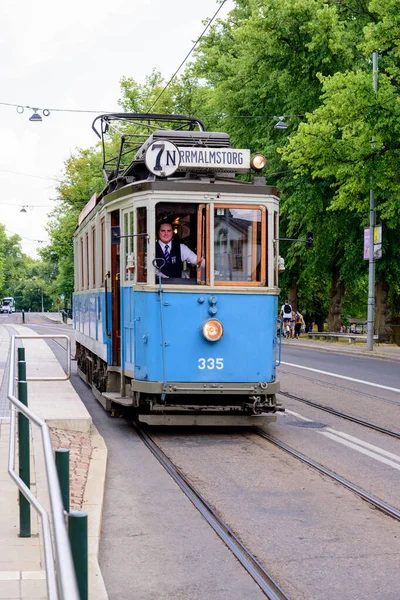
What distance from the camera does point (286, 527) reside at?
6.75m

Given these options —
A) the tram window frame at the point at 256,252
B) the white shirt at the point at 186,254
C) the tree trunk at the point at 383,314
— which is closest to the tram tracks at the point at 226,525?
the tram window frame at the point at 256,252

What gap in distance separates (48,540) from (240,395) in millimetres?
7489

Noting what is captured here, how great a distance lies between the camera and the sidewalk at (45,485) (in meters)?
4.94

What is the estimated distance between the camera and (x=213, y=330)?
34.9 feet

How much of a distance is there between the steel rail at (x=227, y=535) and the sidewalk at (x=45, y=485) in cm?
68

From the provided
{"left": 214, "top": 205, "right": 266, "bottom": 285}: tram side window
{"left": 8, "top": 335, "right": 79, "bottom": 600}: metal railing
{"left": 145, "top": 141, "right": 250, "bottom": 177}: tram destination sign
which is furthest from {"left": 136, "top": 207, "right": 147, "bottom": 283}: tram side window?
{"left": 8, "top": 335, "right": 79, "bottom": 600}: metal railing

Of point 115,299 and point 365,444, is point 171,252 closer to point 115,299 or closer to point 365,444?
point 115,299

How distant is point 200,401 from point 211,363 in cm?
76

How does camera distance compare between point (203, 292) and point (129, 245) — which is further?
point (129, 245)

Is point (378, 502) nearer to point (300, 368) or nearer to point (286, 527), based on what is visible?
point (286, 527)

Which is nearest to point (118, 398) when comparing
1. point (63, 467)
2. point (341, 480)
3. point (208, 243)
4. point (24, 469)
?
point (208, 243)

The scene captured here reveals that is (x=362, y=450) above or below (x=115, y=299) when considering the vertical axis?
below

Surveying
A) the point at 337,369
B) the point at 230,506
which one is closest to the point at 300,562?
the point at 230,506

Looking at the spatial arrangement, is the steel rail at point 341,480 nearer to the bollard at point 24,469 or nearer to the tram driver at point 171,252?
the tram driver at point 171,252
